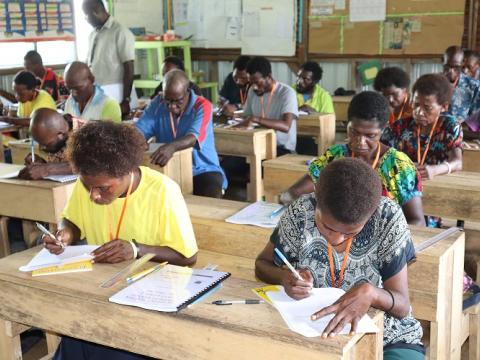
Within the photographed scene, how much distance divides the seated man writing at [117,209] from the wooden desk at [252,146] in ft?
8.11

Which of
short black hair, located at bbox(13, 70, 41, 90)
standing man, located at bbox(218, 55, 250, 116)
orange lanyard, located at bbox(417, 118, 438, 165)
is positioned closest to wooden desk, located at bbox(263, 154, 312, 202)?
orange lanyard, located at bbox(417, 118, 438, 165)

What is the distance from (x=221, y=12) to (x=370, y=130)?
6.91 metres

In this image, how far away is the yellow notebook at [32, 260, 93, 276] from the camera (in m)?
1.97

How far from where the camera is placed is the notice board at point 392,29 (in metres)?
7.46

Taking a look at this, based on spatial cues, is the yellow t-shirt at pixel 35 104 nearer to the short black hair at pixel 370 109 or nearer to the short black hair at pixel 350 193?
the short black hair at pixel 370 109

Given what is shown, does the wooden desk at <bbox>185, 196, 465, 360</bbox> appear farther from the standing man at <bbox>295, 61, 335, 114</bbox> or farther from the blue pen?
the standing man at <bbox>295, 61, 335, 114</bbox>

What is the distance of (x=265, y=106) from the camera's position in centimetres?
525

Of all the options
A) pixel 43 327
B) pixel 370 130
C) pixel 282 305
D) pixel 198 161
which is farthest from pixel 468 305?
pixel 198 161

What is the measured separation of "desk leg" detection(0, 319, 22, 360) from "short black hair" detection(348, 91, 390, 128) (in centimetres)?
151

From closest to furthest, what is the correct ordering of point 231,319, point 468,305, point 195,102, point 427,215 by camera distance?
point 231,319 < point 468,305 < point 427,215 < point 195,102

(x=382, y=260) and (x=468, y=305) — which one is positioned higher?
(x=382, y=260)

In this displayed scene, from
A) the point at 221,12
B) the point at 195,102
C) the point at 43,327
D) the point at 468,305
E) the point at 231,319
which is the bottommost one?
the point at 468,305

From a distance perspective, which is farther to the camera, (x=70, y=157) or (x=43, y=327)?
(x=70, y=157)

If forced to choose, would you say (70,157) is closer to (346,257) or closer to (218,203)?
(346,257)
